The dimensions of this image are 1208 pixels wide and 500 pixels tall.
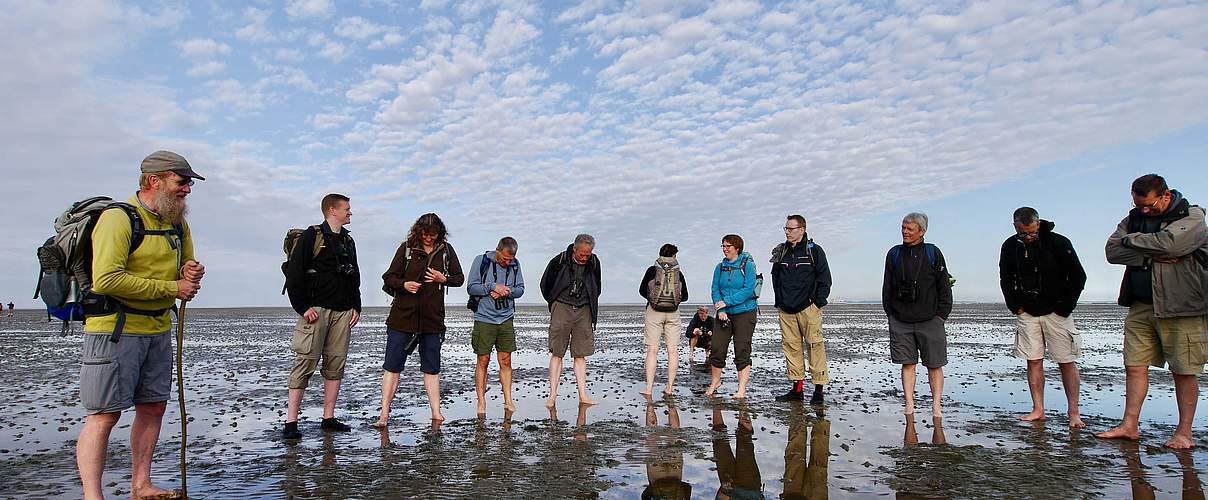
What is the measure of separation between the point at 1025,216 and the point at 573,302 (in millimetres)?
6149

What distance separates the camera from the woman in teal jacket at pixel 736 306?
9.93 metres

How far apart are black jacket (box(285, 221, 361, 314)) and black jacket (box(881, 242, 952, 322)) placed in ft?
22.6

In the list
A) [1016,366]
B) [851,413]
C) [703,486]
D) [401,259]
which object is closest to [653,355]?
[851,413]

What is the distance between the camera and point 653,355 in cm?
1051

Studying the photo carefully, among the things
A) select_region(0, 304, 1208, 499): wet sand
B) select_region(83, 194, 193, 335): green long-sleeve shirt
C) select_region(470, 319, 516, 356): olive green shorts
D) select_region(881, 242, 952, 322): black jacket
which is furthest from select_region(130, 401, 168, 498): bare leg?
select_region(881, 242, 952, 322): black jacket

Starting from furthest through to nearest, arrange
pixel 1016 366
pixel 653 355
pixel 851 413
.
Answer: pixel 1016 366 < pixel 653 355 < pixel 851 413

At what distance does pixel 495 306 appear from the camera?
872 cm

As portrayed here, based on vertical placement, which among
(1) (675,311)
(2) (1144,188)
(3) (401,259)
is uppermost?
(2) (1144,188)

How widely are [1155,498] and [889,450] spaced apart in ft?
6.87

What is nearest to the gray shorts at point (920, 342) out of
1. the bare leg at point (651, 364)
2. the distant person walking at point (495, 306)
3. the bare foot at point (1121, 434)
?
the bare foot at point (1121, 434)

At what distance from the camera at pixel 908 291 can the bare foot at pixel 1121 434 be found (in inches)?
95.4

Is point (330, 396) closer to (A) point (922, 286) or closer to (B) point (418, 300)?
(B) point (418, 300)

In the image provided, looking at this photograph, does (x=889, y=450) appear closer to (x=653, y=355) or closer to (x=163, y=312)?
(x=653, y=355)

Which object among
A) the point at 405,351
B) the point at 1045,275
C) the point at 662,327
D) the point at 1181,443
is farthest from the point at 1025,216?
the point at 405,351
